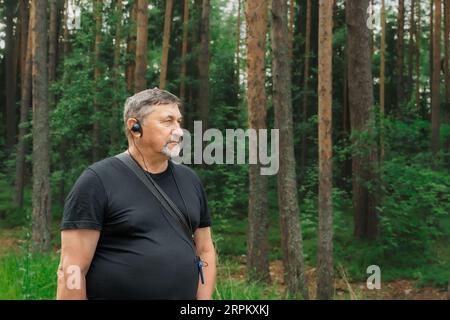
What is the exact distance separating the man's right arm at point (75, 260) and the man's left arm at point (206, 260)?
0.63 metres

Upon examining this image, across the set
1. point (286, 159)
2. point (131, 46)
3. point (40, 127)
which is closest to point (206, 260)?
point (286, 159)

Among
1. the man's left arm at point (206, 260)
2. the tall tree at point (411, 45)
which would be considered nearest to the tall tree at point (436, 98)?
the tall tree at point (411, 45)

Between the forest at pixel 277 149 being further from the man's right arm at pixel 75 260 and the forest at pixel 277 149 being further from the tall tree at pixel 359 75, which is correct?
the man's right arm at pixel 75 260

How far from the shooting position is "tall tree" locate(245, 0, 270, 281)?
39.4ft

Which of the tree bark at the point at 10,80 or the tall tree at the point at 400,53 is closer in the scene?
the tall tree at the point at 400,53

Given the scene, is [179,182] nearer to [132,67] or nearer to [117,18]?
[117,18]

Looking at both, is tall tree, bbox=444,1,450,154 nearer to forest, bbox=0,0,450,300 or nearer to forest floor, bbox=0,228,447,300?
forest, bbox=0,0,450,300

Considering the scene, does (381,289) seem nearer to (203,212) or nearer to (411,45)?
(203,212)

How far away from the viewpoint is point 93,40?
16.6 m

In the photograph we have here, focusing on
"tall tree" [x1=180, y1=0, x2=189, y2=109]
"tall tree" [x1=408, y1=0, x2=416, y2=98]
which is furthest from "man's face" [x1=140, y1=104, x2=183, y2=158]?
"tall tree" [x1=408, y1=0, x2=416, y2=98]

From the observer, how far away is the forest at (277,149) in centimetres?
1114

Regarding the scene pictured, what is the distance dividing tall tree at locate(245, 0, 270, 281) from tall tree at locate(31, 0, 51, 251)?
4605mm
